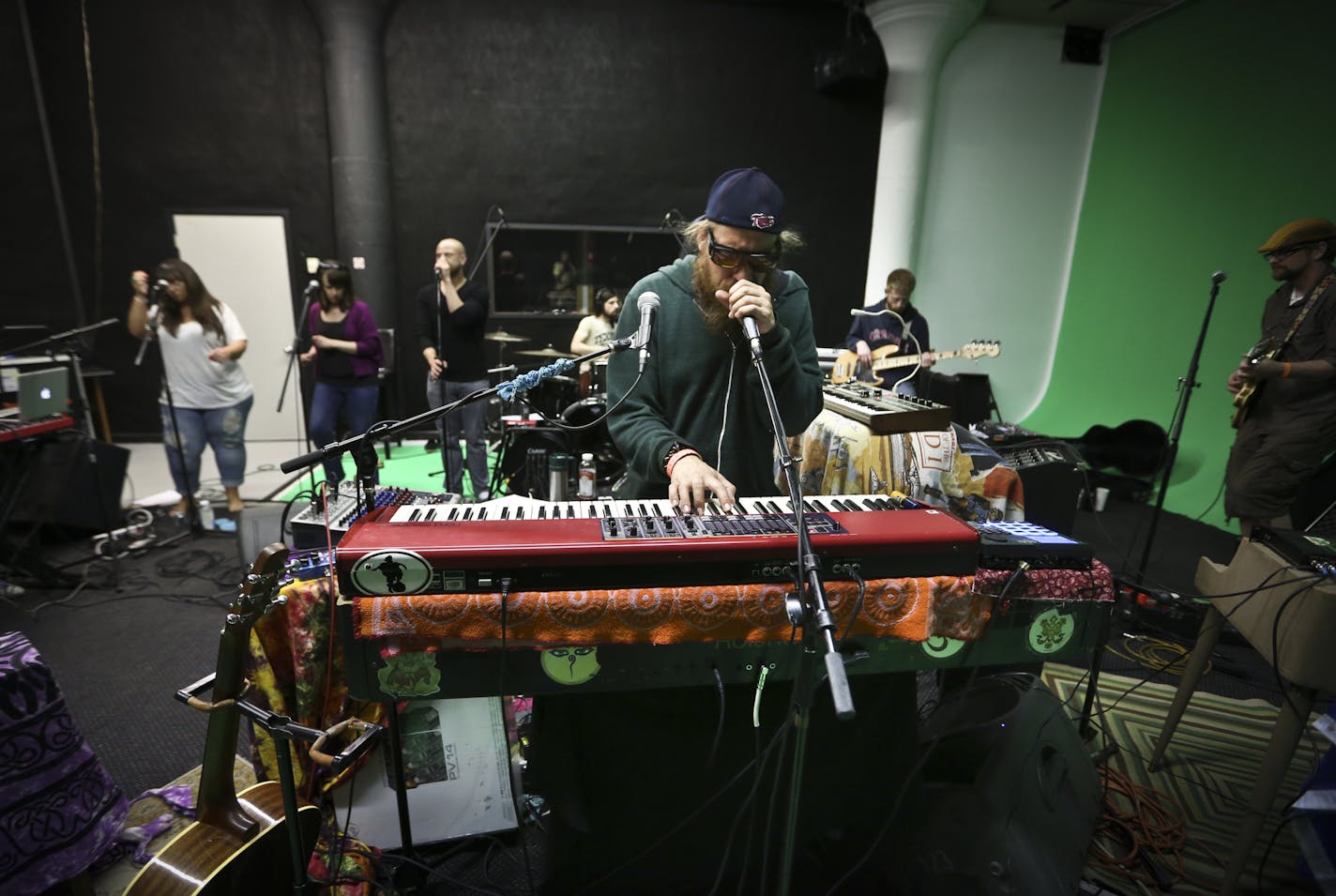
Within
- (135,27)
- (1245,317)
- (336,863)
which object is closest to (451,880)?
(336,863)

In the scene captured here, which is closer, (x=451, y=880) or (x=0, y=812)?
(x=0, y=812)

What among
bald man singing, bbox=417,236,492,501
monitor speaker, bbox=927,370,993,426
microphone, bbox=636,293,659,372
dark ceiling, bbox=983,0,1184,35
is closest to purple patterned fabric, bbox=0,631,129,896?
microphone, bbox=636,293,659,372

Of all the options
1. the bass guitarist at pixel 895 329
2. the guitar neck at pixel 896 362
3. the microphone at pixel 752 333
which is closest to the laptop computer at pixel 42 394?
the microphone at pixel 752 333

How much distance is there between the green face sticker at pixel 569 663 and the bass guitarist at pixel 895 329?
13.8 ft

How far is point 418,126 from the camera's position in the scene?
21.6 feet

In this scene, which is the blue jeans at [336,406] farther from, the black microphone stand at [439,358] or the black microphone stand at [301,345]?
the black microphone stand at [439,358]

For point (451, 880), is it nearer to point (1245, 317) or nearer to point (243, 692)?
point (243, 692)

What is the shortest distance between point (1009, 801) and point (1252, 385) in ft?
10.7

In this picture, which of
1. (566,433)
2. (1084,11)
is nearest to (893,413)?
(566,433)

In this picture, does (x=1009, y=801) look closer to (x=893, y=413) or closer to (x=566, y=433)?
(x=893, y=413)

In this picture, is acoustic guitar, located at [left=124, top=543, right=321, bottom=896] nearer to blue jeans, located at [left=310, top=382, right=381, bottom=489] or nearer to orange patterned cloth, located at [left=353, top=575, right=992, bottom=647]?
orange patterned cloth, located at [left=353, top=575, right=992, bottom=647]

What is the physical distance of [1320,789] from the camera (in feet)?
5.92

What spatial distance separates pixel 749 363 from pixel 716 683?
2.89ft

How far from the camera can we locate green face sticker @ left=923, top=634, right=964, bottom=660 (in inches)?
59.4
